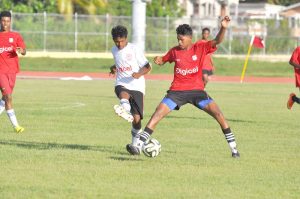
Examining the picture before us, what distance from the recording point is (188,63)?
14344mm

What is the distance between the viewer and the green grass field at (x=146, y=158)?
11398 mm

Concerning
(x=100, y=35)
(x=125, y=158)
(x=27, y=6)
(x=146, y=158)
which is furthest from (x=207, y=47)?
(x=27, y=6)

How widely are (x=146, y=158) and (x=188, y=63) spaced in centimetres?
153

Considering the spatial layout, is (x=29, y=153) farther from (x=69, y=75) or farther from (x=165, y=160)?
(x=69, y=75)

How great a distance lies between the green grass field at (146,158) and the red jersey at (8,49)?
125 cm

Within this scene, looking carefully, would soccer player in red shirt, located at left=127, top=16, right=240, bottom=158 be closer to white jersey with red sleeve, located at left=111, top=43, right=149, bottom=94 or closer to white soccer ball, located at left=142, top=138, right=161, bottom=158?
white soccer ball, located at left=142, top=138, right=161, bottom=158

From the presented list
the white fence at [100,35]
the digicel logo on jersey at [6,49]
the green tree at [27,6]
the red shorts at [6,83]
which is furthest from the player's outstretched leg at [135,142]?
the green tree at [27,6]

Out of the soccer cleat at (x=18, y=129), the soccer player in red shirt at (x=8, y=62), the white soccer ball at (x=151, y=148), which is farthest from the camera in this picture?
the soccer cleat at (x=18, y=129)

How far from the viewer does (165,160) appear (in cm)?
1422

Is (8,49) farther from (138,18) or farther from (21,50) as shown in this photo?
(138,18)

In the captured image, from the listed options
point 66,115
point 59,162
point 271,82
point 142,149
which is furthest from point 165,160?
point 271,82

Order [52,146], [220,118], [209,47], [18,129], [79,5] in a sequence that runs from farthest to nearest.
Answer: [18,129]
[52,146]
[220,118]
[209,47]
[79,5]

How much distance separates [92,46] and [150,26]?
3904mm

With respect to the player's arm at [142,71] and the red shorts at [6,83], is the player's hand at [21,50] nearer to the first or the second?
the red shorts at [6,83]
